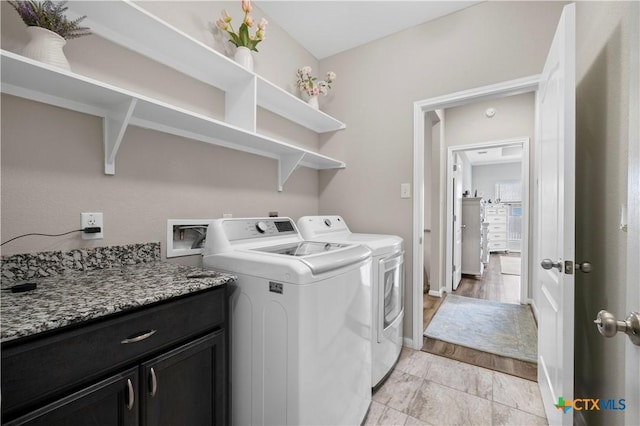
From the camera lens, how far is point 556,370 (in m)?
1.25

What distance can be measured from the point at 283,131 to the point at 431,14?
1.42 m

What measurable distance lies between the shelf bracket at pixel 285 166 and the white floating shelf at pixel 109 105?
0.33 m

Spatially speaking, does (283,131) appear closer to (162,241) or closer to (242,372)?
(162,241)

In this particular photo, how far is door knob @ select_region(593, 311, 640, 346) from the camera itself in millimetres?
507

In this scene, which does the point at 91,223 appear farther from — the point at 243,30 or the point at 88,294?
the point at 243,30

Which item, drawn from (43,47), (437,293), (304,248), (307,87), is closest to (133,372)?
(304,248)

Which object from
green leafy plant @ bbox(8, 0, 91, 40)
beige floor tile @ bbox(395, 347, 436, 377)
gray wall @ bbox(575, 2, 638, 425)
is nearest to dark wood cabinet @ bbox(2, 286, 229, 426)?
green leafy plant @ bbox(8, 0, 91, 40)

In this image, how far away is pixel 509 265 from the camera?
5500mm

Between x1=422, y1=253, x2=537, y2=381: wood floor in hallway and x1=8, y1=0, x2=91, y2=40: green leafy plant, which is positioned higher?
x1=8, y1=0, x2=91, y2=40: green leafy plant

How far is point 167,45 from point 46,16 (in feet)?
1.50

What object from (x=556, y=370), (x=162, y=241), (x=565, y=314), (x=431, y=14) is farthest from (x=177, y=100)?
(x=556, y=370)

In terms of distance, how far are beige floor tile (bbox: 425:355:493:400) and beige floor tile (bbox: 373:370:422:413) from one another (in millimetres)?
134

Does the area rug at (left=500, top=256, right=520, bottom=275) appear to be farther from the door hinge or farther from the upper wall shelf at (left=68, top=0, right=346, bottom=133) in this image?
the upper wall shelf at (left=68, top=0, right=346, bottom=133)

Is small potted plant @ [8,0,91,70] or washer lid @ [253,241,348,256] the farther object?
washer lid @ [253,241,348,256]
